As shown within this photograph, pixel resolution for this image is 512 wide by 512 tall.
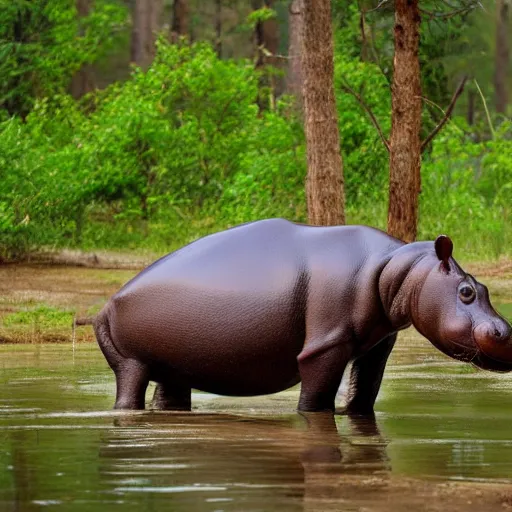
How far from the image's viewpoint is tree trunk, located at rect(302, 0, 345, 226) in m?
16.8

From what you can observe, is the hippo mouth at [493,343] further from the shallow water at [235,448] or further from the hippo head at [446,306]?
the shallow water at [235,448]

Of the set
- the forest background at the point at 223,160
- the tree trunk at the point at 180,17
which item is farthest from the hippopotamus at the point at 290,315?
the tree trunk at the point at 180,17

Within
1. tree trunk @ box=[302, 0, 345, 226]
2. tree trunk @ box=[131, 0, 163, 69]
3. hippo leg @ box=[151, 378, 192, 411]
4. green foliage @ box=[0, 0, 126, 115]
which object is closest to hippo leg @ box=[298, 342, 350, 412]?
hippo leg @ box=[151, 378, 192, 411]

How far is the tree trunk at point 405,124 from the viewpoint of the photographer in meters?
15.2

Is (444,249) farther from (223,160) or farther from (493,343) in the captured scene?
(223,160)

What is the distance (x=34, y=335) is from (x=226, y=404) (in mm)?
4422

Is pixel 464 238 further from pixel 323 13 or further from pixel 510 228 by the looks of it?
pixel 323 13

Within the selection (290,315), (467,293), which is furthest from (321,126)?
(467,293)

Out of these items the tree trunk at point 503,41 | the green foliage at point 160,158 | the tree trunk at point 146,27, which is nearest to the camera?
the tree trunk at point 503,41

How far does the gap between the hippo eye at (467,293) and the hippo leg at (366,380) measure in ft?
2.26

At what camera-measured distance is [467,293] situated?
7.04 m

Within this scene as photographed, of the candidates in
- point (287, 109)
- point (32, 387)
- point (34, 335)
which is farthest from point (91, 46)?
point (32, 387)

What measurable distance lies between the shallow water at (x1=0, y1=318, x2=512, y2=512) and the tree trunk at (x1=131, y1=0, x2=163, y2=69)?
25689 mm

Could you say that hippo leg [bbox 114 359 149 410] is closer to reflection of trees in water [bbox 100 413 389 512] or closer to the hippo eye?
reflection of trees in water [bbox 100 413 389 512]
